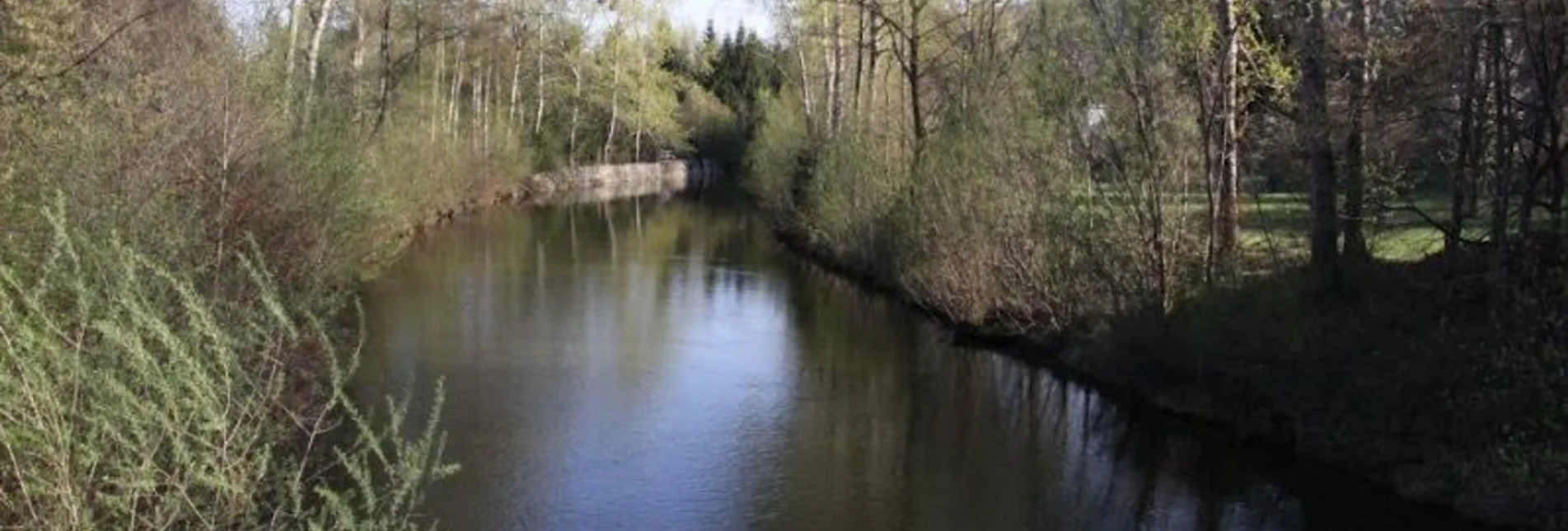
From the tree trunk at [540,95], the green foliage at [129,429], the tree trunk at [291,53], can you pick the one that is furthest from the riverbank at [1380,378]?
the tree trunk at [540,95]

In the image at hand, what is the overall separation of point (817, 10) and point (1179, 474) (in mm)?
24084

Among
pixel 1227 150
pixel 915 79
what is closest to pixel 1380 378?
pixel 1227 150

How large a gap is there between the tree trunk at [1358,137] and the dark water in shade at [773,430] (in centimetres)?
222

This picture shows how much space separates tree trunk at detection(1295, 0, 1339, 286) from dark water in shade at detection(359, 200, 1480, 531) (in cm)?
194

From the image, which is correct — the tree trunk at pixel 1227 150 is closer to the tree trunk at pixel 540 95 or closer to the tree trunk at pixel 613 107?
the tree trunk at pixel 540 95

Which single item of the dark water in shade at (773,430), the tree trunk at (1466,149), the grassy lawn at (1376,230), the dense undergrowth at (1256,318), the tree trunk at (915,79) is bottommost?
the dark water in shade at (773,430)

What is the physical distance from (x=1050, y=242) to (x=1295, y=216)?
3190 millimetres

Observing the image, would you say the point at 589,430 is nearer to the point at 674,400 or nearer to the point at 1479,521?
the point at 674,400

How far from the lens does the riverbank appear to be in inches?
369

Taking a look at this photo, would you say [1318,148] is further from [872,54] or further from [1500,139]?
[872,54]

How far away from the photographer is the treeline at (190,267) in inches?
186

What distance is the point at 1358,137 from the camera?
1162cm

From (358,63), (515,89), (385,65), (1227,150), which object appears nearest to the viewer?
(1227,150)

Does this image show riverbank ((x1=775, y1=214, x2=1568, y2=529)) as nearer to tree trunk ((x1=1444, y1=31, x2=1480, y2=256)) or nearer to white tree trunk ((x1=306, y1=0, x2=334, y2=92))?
tree trunk ((x1=1444, y1=31, x2=1480, y2=256))
